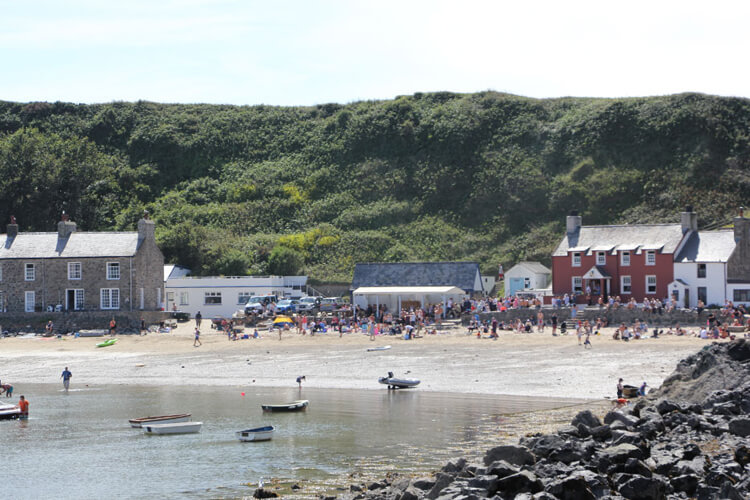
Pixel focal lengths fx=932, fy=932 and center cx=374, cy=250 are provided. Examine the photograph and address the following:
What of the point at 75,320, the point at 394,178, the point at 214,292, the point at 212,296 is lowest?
the point at 75,320

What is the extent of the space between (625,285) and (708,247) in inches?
215

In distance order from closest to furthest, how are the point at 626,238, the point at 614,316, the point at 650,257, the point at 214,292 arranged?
the point at 614,316, the point at 650,257, the point at 626,238, the point at 214,292

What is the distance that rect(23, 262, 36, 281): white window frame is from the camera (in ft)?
207

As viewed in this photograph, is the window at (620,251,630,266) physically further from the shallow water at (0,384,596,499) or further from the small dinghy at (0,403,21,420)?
the small dinghy at (0,403,21,420)

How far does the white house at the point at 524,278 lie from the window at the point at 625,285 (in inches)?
324

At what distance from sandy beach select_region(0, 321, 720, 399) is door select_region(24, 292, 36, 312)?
697 cm

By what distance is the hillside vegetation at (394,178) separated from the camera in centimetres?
8025

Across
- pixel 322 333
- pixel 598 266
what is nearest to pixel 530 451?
pixel 322 333

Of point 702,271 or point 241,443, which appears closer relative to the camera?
point 241,443

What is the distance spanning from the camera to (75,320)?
61188mm

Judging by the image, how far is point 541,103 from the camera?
108 metres

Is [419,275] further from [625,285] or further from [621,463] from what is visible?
[621,463]

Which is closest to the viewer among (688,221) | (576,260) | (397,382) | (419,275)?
(397,382)

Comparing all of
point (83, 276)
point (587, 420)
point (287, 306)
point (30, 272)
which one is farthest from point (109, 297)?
point (587, 420)
